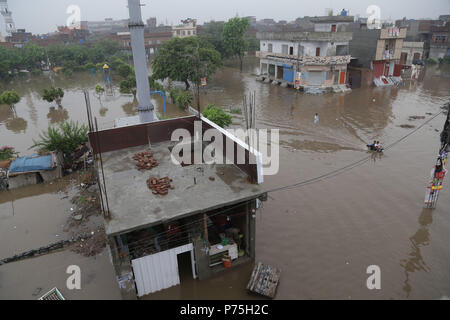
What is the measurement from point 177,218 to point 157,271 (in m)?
2.29

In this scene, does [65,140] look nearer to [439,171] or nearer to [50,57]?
[439,171]

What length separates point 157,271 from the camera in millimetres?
9852

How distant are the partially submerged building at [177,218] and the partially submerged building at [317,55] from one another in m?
28.9

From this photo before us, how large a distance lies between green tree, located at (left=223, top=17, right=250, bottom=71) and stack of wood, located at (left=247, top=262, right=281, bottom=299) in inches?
1971

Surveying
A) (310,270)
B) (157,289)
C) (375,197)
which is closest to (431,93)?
(375,197)

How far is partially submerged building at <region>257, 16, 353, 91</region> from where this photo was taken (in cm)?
3684

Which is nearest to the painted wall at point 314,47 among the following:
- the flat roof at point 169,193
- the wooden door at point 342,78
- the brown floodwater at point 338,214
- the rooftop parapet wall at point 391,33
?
the wooden door at point 342,78

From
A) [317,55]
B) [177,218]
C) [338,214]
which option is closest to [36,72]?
[317,55]

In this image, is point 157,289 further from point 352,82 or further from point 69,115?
point 352,82

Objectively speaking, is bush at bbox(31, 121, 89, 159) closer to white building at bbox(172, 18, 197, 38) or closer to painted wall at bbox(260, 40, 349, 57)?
painted wall at bbox(260, 40, 349, 57)

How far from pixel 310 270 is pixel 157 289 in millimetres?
5450

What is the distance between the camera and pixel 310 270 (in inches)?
433

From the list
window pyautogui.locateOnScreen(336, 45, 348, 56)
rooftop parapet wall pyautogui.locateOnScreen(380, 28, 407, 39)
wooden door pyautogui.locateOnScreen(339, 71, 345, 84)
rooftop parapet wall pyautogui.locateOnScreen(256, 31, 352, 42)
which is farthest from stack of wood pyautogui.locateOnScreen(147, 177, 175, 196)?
rooftop parapet wall pyautogui.locateOnScreen(380, 28, 407, 39)
